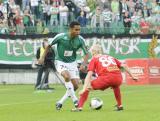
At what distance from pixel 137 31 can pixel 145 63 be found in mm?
2992

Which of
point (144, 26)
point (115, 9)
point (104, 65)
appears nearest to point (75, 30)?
point (104, 65)

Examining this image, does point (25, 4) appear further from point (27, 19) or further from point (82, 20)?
point (82, 20)

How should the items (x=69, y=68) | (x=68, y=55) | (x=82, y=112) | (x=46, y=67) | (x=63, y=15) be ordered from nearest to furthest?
(x=82, y=112) → (x=69, y=68) → (x=68, y=55) → (x=46, y=67) → (x=63, y=15)

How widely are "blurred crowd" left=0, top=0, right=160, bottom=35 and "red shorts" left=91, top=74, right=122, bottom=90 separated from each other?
18066mm

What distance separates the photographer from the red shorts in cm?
1642

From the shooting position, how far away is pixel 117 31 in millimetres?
34594

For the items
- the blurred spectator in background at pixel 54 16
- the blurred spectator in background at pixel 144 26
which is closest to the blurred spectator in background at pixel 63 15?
the blurred spectator in background at pixel 54 16

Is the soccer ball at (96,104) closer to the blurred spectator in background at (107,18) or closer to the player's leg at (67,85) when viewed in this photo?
the player's leg at (67,85)

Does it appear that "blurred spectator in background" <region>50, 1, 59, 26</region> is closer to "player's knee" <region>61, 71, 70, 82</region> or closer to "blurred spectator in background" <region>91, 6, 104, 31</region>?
"blurred spectator in background" <region>91, 6, 104, 31</region>

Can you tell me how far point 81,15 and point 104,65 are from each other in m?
19.1

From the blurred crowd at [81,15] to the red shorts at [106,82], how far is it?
18066mm

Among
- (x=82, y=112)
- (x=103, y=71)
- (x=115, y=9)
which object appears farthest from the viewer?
(x=115, y=9)

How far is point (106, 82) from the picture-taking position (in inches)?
646

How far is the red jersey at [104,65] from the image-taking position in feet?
53.9
